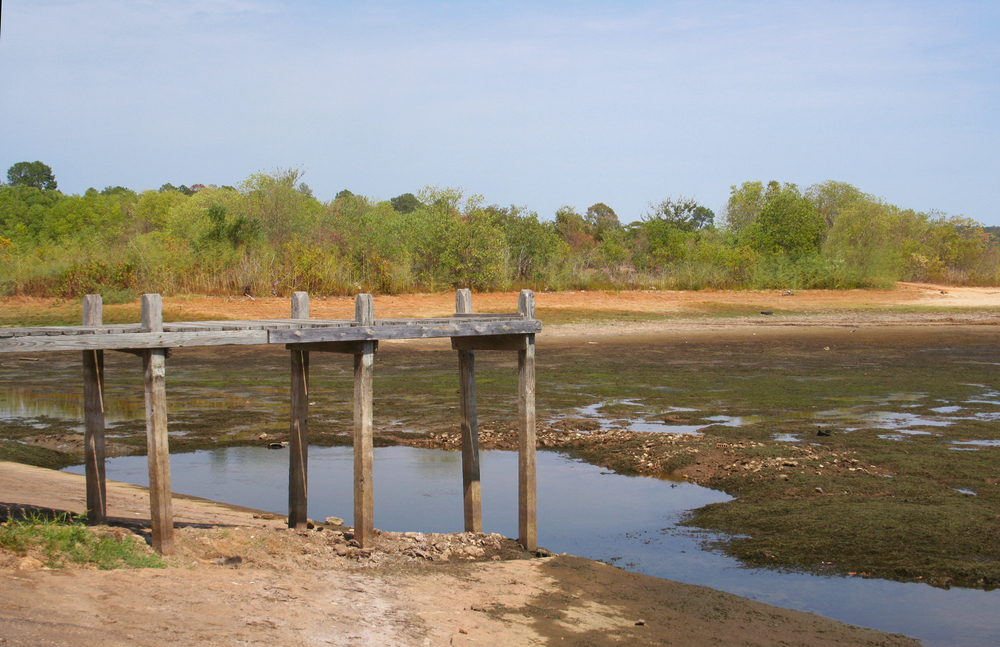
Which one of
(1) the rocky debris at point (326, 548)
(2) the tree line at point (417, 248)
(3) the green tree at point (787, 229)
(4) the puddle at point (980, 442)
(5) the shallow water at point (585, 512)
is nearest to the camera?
(5) the shallow water at point (585, 512)

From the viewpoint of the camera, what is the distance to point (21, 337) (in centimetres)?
625

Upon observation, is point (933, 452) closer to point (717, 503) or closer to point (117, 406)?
point (717, 503)

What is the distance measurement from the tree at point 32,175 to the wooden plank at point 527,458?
83.0 m

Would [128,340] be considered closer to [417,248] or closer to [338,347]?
[338,347]

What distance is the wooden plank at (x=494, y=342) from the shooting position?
8773 mm

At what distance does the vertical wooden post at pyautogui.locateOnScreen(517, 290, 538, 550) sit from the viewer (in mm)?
8484

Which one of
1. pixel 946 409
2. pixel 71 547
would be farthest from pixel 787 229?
pixel 71 547

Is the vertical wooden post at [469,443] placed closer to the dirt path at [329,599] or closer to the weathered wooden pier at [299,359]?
the weathered wooden pier at [299,359]

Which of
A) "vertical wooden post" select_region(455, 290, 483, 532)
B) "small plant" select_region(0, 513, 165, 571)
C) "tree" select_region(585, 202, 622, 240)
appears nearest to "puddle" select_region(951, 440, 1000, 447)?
"vertical wooden post" select_region(455, 290, 483, 532)

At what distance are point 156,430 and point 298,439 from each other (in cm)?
194

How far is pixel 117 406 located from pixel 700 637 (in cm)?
1315

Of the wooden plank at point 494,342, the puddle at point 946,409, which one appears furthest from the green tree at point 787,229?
the wooden plank at point 494,342

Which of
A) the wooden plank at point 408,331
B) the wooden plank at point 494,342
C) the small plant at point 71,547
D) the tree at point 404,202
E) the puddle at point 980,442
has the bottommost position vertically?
the puddle at point 980,442

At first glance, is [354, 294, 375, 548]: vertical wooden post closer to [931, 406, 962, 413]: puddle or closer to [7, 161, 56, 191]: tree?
[931, 406, 962, 413]: puddle
